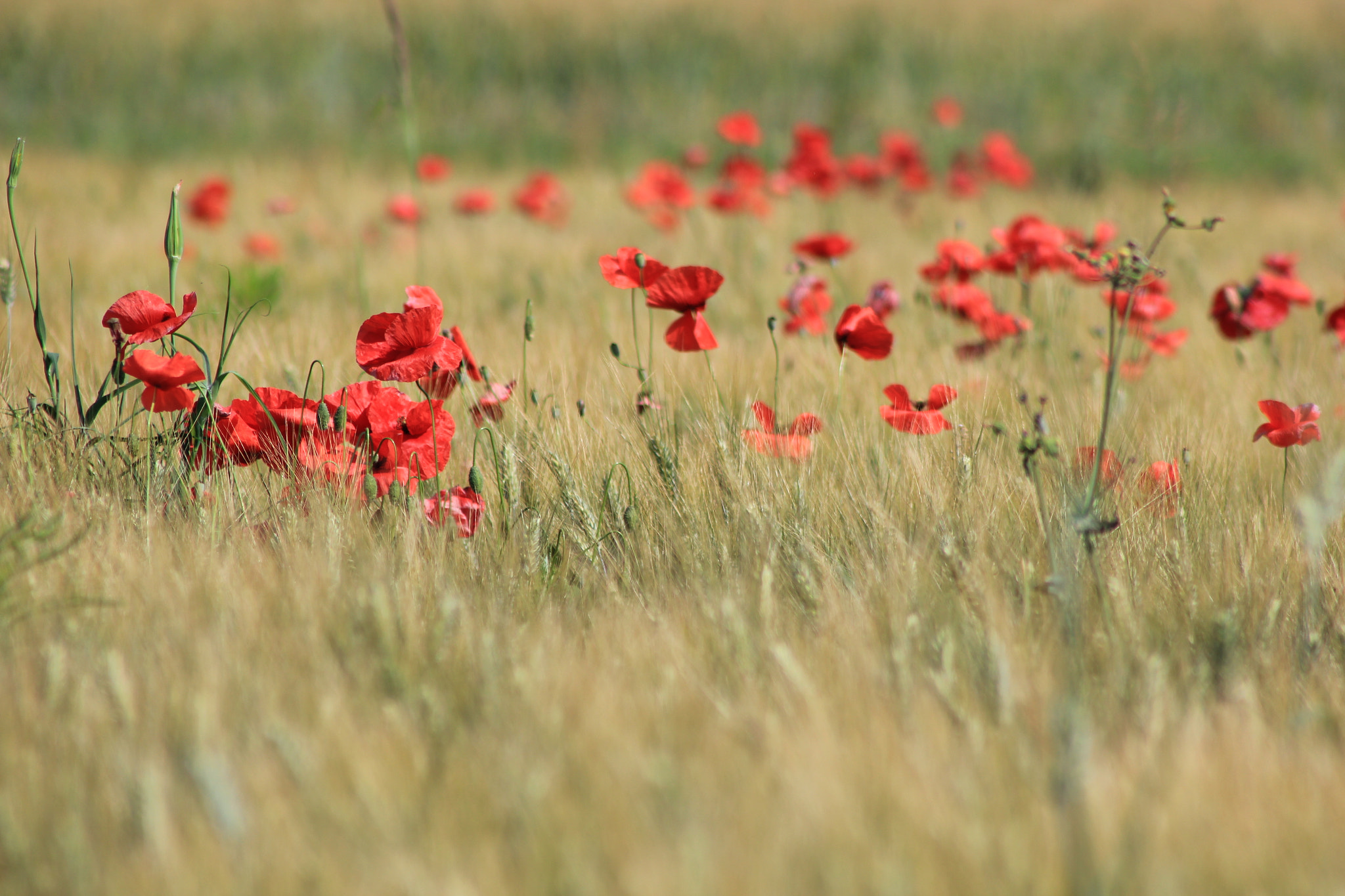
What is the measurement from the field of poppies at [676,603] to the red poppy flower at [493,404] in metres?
0.01

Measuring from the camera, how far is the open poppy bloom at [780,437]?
126 centimetres

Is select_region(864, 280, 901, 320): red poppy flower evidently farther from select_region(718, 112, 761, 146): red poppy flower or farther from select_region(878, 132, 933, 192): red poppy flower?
select_region(878, 132, 933, 192): red poppy flower

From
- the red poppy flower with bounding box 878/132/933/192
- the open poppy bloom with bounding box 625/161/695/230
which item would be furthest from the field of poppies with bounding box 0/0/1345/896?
the red poppy flower with bounding box 878/132/933/192

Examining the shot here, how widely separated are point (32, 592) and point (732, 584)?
2.20 feet

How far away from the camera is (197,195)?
333 centimetres

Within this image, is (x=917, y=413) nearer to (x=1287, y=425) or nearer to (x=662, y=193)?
(x=1287, y=425)

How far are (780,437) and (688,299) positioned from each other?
25 centimetres

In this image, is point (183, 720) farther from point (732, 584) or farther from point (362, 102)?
point (362, 102)

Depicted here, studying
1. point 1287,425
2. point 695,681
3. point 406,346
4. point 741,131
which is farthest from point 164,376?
point 741,131

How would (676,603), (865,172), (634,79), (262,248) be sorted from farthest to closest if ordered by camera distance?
(634,79) < (865,172) < (262,248) < (676,603)

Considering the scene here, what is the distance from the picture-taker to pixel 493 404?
1396 mm

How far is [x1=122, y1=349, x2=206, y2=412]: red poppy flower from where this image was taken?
3.62ft

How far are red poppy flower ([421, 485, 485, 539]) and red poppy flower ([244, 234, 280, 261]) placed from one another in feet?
6.95

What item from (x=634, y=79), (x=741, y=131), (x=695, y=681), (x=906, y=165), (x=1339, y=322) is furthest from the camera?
(x=634, y=79)
